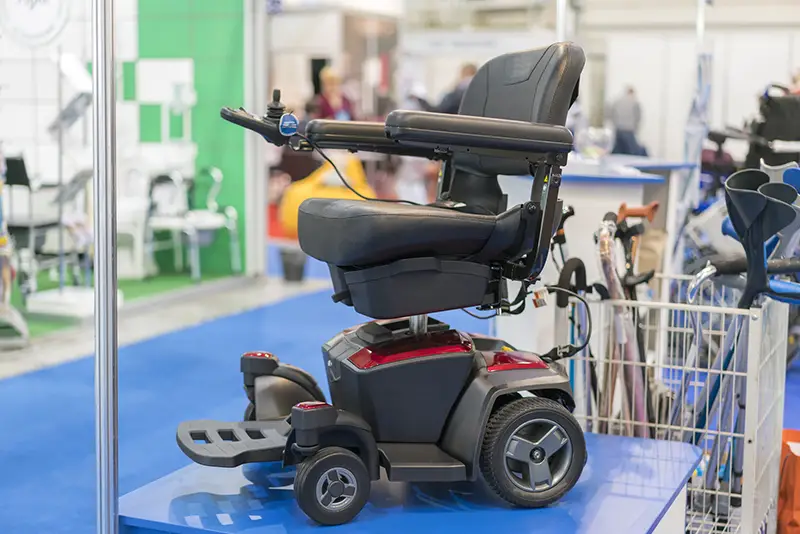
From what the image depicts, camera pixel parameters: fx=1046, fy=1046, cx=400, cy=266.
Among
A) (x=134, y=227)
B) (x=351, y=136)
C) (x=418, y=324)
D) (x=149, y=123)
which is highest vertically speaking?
(x=149, y=123)

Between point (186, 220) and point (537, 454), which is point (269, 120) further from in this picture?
point (186, 220)

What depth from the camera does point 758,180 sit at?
2543mm

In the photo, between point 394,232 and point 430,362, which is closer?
point 394,232

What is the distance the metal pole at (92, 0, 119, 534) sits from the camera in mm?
1903

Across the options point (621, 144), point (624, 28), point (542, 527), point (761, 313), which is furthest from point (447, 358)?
point (624, 28)

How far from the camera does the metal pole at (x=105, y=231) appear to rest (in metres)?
1.90

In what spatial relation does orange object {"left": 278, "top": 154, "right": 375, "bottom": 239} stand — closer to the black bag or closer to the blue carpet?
the blue carpet

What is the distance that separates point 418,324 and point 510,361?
8.4 inches

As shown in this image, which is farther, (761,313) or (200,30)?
(200,30)

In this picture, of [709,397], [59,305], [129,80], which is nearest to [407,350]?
[709,397]

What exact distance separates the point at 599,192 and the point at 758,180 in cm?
130

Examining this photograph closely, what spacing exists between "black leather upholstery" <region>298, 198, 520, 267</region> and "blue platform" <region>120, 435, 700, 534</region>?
0.50 m

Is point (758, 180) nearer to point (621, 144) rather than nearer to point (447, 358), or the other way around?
point (447, 358)

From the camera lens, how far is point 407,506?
2119mm
